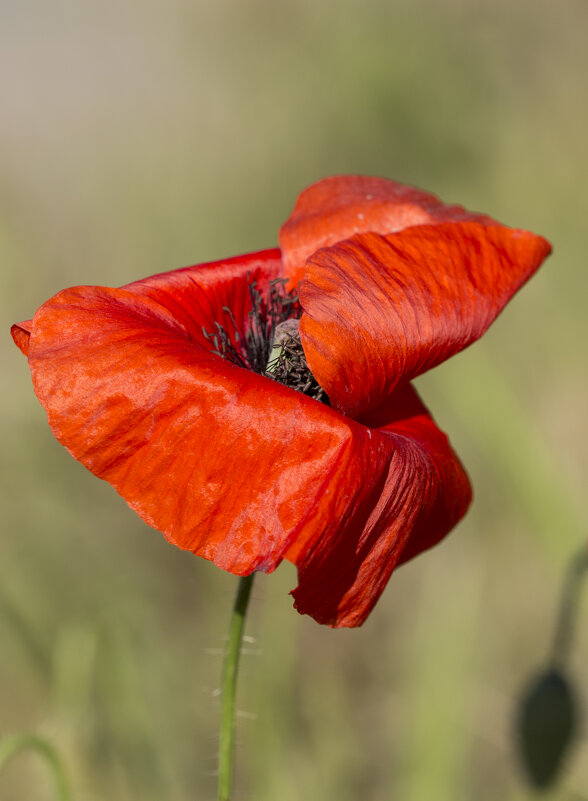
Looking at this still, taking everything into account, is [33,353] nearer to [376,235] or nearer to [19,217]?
[376,235]

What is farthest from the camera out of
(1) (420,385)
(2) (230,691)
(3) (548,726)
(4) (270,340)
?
(1) (420,385)

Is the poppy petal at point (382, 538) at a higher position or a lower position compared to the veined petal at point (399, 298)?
lower

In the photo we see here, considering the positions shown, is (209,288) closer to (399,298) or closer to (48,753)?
(399,298)

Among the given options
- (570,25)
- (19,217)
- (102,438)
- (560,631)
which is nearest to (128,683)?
(560,631)

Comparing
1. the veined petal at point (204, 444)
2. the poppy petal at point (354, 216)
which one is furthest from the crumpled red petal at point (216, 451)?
the poppy petal at point (354, 216)

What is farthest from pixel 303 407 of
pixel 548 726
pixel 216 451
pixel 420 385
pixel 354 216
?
pixel 420 385

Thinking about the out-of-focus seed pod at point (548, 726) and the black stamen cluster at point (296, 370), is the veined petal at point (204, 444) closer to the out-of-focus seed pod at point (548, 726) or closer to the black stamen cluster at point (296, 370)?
the black stamen cluster at point (296, 370)

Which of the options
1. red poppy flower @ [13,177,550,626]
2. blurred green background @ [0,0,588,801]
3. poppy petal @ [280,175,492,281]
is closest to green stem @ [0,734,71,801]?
blurred green background @ [0,0,588,801]

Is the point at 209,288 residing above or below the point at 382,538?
above
